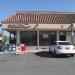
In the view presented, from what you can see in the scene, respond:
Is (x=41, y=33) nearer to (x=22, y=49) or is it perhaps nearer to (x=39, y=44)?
(x=39, y=44)

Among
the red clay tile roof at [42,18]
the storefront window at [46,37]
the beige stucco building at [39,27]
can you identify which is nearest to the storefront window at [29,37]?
the beige stucco building at [39,27]

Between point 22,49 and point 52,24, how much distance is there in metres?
8.65

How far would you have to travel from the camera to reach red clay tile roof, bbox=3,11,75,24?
113ft

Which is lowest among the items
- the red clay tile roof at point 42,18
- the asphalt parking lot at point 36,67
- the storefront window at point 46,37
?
the asphalt parking lot at point 36,67

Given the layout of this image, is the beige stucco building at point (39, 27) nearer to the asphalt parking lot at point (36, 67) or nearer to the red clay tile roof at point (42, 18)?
the red clay tile roof at point (42, 18)

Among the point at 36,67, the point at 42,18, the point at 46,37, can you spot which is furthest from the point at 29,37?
the point at 36,67

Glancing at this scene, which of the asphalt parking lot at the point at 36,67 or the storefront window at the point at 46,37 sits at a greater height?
the storefront window at the point at 46,37

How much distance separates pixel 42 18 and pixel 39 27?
2.23m

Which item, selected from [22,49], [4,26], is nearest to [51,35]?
[4,26]

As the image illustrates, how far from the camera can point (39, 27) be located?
33.9 meters

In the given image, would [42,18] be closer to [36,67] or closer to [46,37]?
[46,37]

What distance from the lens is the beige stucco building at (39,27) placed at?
33.8m

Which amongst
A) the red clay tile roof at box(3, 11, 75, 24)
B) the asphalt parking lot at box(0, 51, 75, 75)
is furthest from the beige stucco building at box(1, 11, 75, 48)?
the asphalt parking lot at box(0, 51, 75, 75)

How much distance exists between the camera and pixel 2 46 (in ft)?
101
